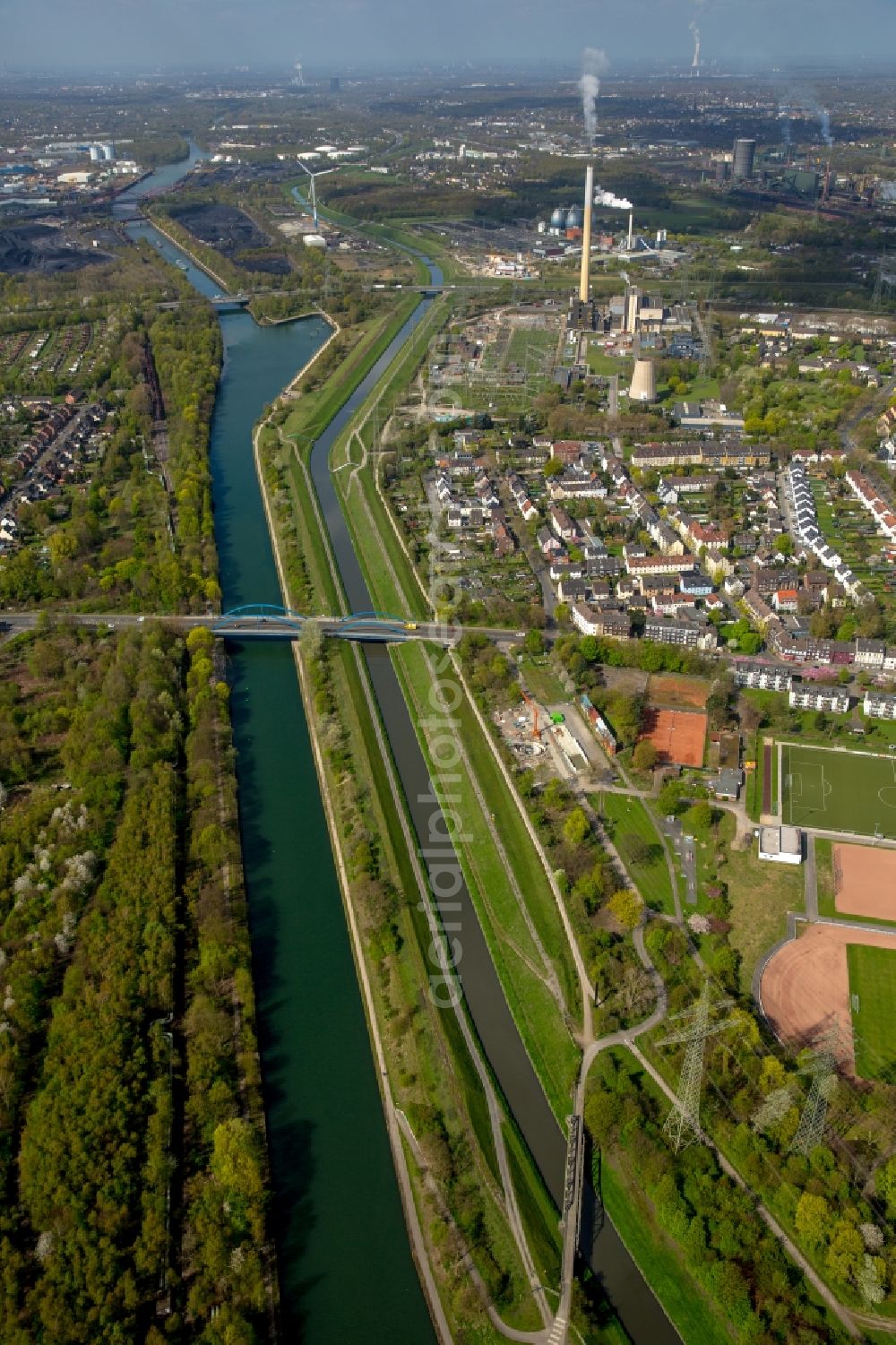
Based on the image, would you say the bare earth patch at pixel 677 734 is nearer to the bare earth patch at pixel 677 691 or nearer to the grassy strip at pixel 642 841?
the bare earth patch at pixel 677 691

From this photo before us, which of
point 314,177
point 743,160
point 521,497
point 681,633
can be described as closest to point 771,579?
point 681,633

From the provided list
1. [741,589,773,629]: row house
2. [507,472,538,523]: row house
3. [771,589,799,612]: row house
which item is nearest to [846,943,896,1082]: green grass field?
[741,589,773,629]: row house

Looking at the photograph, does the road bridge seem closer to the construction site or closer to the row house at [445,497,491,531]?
the construction site

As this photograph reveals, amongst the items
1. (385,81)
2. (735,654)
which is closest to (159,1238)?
(735,654)

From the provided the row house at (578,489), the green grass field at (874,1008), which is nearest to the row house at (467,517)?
the row house at (578,489)

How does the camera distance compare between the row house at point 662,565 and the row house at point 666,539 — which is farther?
the row house at point 666,539

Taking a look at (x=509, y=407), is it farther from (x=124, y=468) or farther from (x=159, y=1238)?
(x=159, y=1238)
